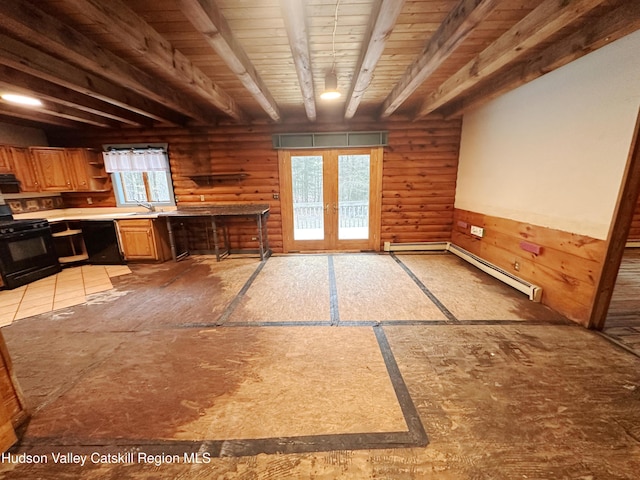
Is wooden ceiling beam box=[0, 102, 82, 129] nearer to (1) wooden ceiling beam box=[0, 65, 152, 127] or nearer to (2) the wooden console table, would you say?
(1) wooden ceiling beam box=[0, 65, 152, 127]

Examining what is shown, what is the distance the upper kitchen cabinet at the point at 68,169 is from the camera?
4.28 m

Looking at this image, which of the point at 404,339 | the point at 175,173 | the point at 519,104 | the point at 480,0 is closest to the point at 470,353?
the point at 404,339

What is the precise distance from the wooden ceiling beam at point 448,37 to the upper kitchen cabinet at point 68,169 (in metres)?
5.62

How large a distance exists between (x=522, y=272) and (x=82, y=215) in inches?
291

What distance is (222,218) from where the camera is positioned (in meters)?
4.88

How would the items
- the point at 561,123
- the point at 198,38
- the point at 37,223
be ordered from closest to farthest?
the point at 198,38, the point at 561,123, the point at 37,223

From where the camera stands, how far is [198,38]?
2.15m

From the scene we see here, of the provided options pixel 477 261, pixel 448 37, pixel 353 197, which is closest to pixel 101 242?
pixel 353 197

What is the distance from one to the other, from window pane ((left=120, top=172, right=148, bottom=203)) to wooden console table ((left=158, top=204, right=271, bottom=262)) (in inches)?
37.3

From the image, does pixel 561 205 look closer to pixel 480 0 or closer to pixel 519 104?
pixel 519 104

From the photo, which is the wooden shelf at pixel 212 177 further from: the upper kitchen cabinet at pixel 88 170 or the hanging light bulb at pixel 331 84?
the hanging light bulb at pixel 331 84

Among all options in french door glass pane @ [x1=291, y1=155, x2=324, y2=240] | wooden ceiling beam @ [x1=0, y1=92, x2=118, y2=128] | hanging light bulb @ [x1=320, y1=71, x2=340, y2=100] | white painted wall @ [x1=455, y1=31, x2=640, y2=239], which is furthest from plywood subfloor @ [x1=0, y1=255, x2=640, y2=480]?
wooden ceiling beam @ [x1=0, y1=92, x2=118, y2=128]

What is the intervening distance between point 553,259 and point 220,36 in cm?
380

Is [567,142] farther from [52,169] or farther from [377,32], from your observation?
[52,169]
